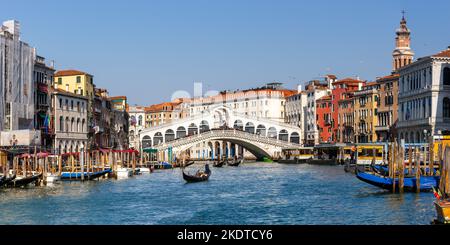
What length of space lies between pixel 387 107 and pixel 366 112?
6.28ft

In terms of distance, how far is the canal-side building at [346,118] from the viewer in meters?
31.4

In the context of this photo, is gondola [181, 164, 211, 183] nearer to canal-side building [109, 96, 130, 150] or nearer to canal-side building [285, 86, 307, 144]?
canal-side building [109, 96, 130, 150]

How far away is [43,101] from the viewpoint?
66.1 feet

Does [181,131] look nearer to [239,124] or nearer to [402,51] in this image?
[239,124]

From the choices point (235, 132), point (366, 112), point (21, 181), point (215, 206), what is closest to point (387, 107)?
point (366, 112)

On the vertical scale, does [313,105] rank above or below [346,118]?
above

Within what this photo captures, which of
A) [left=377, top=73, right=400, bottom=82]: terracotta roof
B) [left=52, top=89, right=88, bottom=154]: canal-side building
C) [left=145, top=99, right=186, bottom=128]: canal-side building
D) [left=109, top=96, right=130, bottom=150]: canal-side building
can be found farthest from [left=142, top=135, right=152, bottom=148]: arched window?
[left=145, top=99, right=186, bottom=128]: canal-side building

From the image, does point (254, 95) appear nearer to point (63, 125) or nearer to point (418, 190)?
point (63, 125)

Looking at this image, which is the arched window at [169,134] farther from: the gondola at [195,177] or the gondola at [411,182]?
the gondola at [411,182]

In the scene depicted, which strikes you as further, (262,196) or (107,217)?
(262,196)

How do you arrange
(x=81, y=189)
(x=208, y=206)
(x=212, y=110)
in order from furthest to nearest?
(x=212, y=110) → (x=81, y=189) → (x=208, y=206)

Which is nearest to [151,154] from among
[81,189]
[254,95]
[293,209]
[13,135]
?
[254,95]
